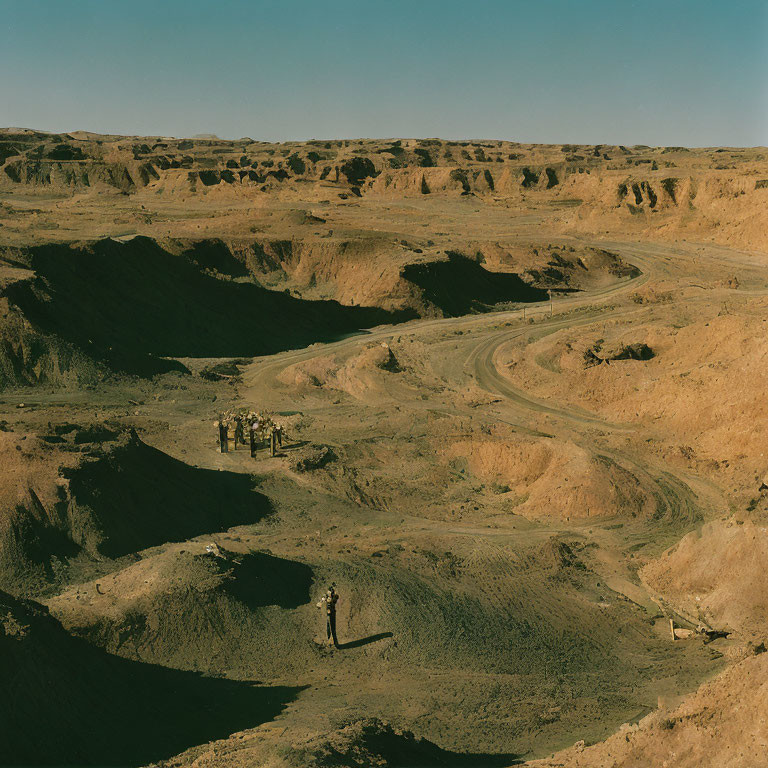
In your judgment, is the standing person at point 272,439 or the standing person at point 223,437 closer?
the standing person at point 272,439

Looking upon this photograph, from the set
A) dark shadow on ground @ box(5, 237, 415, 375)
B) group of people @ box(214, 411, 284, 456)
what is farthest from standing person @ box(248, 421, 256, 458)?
dark shadow on ground @ box(5, 237, 415, 375)

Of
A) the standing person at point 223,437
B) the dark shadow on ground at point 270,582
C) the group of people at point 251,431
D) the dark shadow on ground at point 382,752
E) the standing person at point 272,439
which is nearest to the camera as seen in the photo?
the dark shadow on ground at point 382,752

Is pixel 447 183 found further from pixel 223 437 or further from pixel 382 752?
pixel 382 752

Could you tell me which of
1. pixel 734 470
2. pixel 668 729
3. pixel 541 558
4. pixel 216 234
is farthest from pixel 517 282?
pixel 668 729

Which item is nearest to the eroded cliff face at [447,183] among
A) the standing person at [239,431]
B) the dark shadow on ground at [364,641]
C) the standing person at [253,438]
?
the standing person at [239,431]

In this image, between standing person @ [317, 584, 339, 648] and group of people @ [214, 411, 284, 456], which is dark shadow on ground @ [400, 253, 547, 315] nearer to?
group of people @ [214, 411, 284, 456]

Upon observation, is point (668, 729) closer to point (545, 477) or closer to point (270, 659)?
point (270, 659)

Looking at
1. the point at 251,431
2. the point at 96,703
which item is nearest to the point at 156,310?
the point at 251,431

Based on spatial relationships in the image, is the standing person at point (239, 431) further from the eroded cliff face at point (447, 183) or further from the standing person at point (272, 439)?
the eroded cliff face at point (447, 183)
